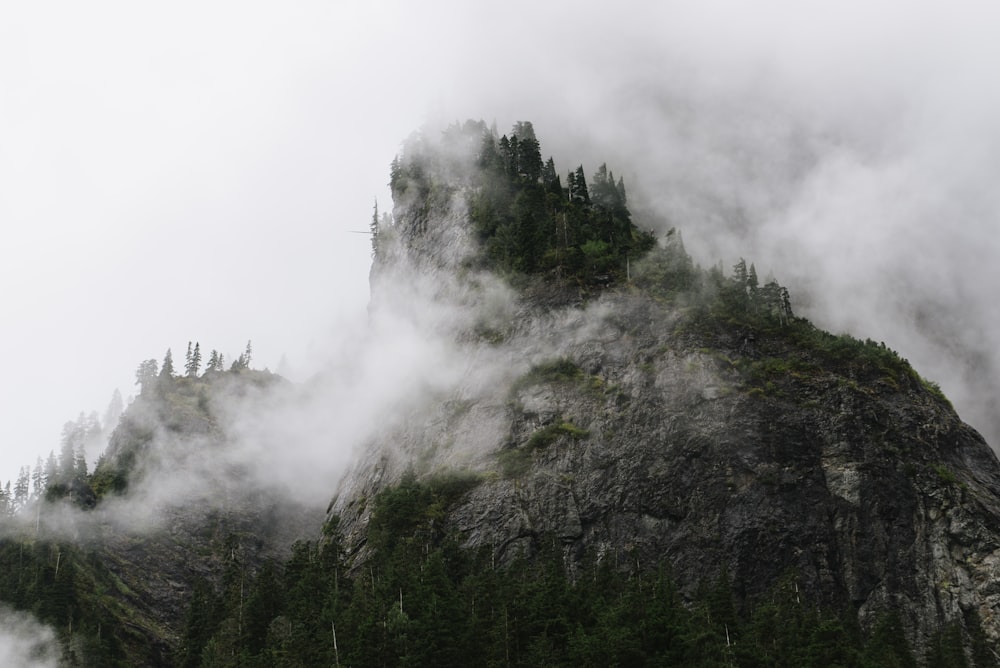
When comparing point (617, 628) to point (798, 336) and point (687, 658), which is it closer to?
point (687, 658)

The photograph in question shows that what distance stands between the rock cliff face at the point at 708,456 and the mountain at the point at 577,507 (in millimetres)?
333

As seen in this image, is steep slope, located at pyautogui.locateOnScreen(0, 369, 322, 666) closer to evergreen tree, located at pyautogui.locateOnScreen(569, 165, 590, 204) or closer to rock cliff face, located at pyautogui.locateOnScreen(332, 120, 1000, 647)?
rock cliff face, located at pyautogui.locateOnScreen(332, 120, 1000, 647)

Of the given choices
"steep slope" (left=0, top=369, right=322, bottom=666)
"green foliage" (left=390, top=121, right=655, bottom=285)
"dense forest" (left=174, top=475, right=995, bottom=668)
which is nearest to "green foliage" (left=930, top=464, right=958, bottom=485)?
"dense forest" (left=174, top=475, right=995, bottom=668)

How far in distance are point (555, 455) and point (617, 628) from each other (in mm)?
39544

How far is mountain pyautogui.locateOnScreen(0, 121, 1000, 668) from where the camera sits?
8731 cm

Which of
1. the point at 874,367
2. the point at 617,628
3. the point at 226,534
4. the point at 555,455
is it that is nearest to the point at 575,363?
the point at 555,455

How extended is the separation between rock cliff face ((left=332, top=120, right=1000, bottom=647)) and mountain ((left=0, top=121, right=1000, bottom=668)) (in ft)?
1.09

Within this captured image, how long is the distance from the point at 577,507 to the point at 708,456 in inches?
672

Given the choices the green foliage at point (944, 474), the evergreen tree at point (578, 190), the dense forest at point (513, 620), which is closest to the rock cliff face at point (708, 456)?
the green foliage at point (944, 474)

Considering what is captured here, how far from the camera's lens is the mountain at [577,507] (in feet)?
286

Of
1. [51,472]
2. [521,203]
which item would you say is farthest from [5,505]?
[521,203]

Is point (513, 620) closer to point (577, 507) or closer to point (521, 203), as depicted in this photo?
point (577, 507)

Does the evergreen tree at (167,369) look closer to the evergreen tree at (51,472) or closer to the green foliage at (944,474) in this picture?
the evergreen tree at (51,472)

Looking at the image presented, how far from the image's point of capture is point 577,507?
370 feet
